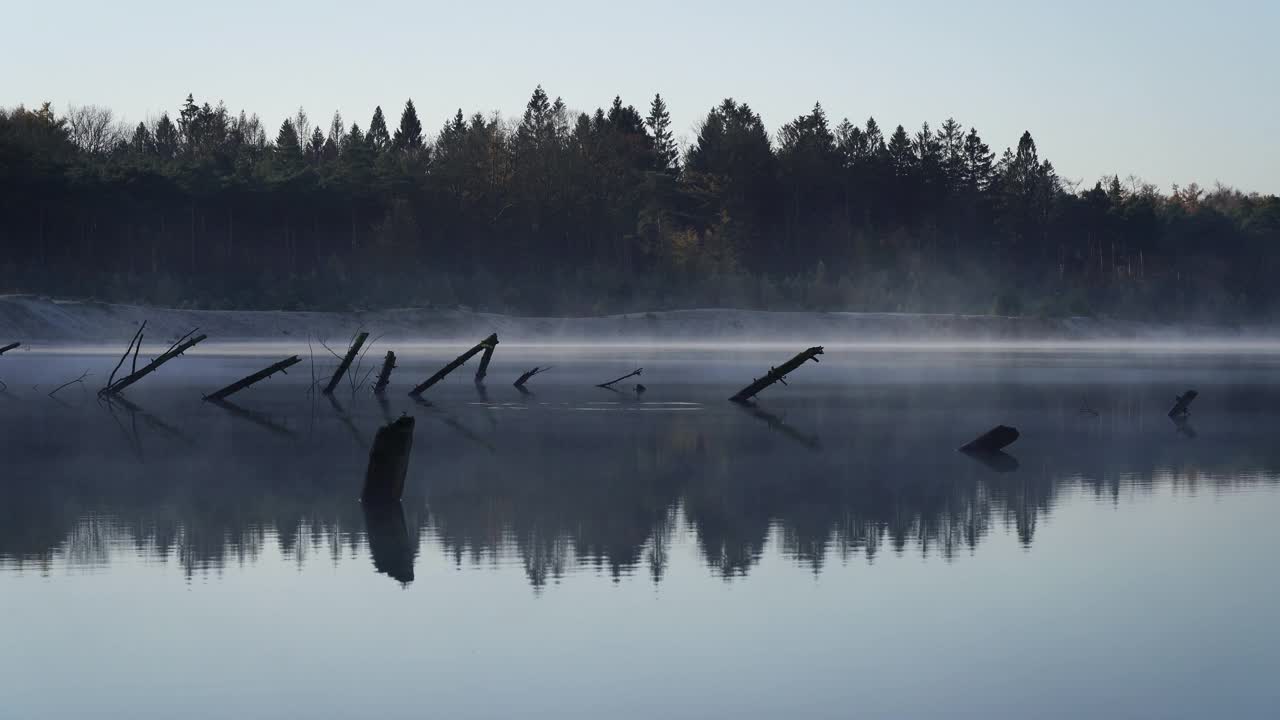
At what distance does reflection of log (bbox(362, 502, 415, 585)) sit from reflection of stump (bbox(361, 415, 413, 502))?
0.12 m

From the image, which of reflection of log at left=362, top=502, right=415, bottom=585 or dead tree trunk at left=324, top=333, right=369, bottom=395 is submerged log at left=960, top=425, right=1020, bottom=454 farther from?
dead tree trunk at left=324, top=333, right=369, bottom=395

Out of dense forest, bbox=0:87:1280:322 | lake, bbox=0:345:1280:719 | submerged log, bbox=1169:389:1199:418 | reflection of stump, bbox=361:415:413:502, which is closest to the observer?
lake, bbox=0:345:1280:719

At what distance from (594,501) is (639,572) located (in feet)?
15.4

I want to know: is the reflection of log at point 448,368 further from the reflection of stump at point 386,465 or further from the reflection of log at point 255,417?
the reflection of stump at point 386,465

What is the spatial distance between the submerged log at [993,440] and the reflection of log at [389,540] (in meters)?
10.2

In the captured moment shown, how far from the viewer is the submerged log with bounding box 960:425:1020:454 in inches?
942

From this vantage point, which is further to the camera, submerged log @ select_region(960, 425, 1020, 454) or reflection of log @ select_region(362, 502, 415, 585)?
submerged log @ select_region(960, 425, 1020, 454)

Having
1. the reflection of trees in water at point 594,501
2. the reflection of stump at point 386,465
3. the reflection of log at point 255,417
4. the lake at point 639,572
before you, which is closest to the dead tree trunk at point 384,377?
the reflection of log at point 255,417

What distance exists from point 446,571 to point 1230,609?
6246 mm

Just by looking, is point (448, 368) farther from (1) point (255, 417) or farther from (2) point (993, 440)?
(2) point (993, 440)

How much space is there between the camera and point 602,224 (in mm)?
104938

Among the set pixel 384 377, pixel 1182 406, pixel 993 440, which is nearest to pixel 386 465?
pixel 993 440

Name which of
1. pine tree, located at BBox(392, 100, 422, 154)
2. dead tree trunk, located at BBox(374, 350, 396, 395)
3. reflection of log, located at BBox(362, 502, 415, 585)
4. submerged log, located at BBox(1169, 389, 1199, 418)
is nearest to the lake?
reflection of log, located at BBox(362, 502, 415, 585)

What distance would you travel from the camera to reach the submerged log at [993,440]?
78.5ft
